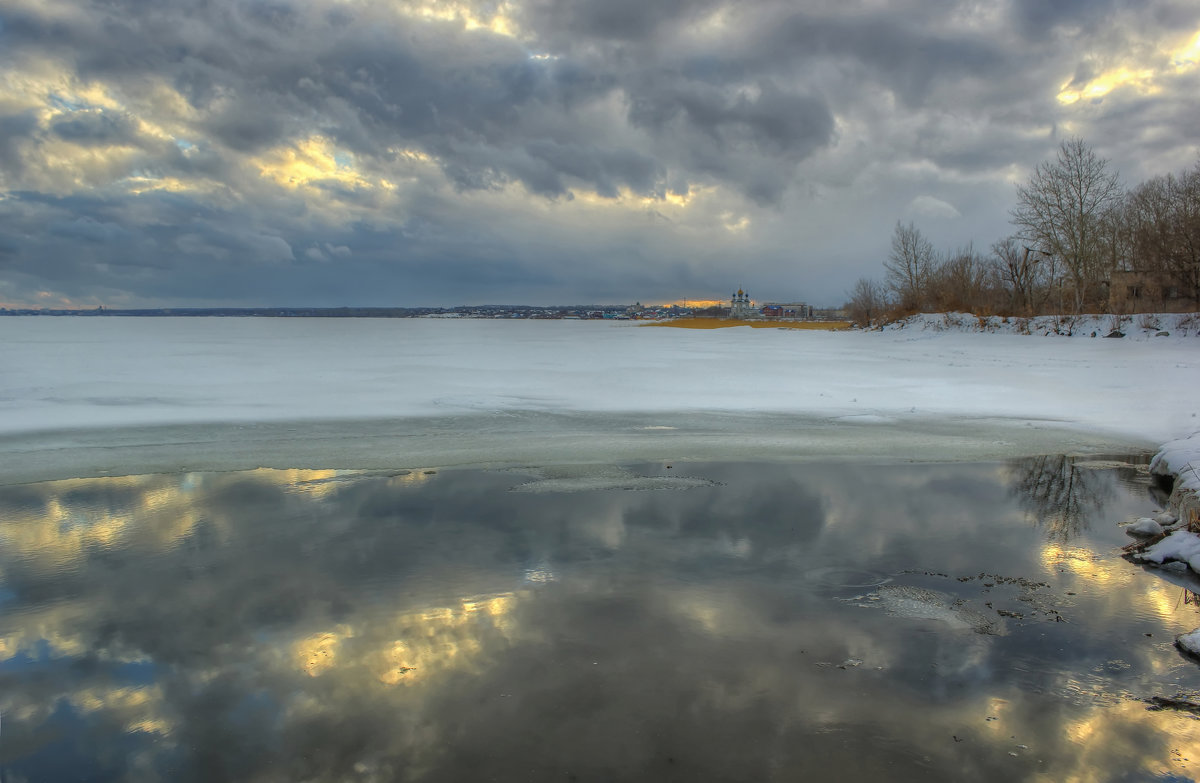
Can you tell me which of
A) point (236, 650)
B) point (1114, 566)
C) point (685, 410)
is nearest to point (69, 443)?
point (236, 650)

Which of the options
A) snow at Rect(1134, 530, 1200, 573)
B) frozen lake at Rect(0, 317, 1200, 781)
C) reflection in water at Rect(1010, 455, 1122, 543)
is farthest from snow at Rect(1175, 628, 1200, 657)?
reflection in water at Rect(1010, 455, 1122, 543)

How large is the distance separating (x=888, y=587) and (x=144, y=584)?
4.85m

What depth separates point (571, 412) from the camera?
12.4 m

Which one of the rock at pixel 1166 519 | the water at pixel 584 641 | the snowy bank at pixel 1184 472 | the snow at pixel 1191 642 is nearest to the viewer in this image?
the water at pixel 584 641

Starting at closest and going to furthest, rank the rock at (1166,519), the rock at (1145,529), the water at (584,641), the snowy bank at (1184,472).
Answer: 1. the water at (584,641)
2. the rock at (1145,529)
3. the snowy bank at (1184,472)
4. the rock at (1166,519)

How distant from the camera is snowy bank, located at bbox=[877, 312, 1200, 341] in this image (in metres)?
22.9

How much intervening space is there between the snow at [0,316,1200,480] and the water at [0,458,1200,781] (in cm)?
237

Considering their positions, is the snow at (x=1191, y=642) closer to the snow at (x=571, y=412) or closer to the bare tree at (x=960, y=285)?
the snow at (x=571, y=412)

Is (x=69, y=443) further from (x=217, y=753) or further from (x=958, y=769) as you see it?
(x=958, y=769)

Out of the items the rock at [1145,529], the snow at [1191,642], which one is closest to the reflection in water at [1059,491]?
the rock at [1145,529]

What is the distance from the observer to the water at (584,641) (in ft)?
9.49

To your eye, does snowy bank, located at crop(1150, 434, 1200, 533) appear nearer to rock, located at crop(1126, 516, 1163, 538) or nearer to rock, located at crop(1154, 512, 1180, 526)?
rock, located at crop(1154, 512, 1180, 526)

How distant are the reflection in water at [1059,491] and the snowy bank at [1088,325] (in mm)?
19317

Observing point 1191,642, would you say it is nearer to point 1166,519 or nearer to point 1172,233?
point 1166,519
